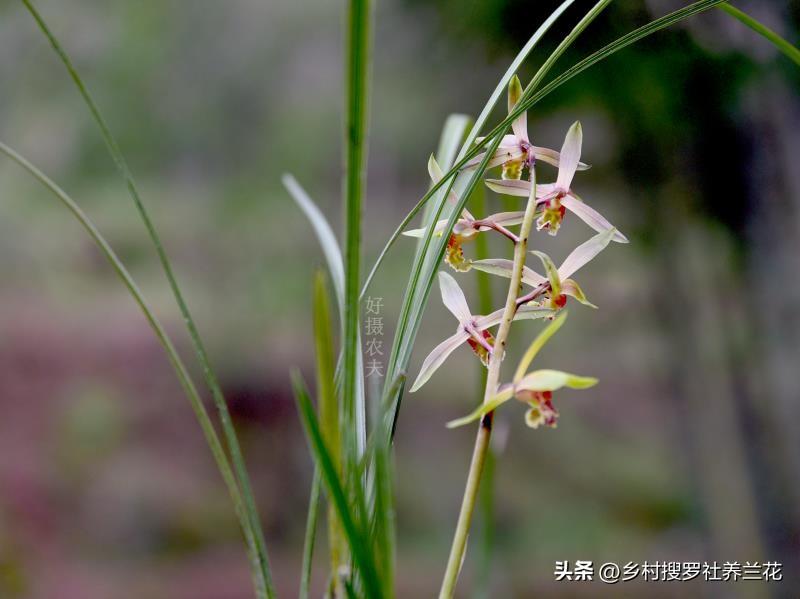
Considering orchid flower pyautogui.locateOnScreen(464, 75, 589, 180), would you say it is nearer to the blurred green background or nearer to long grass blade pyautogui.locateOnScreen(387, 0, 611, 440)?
long grass blade pyautogui.locateOnScreen(387, 0, 611, 440)

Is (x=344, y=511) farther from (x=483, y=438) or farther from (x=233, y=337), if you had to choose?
(x=233, y=337)

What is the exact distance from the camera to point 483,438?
18cm

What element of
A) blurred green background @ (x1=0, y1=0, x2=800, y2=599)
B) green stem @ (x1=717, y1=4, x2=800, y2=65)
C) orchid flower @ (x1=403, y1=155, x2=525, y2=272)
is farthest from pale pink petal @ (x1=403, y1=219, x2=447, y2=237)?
blurred green background @ (x1=0, y1=0, x2=800, y2=599)

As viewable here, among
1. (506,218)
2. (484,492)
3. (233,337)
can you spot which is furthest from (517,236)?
(233,337)

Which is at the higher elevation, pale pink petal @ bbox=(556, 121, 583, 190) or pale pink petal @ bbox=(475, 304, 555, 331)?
pale pink petal @ bbox=(556, 121, 583, 190)

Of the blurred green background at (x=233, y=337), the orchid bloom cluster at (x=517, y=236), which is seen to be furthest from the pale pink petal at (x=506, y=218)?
the blurred green background at (x=233, y=337)

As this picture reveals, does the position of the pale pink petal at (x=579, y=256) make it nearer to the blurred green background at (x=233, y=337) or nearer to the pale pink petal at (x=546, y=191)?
the pale pink petal at (x=546, y=191)

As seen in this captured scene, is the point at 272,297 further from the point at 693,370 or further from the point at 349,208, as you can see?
the point at 349,208

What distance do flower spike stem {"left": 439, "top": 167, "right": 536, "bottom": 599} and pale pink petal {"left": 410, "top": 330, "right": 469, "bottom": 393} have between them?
0.02 m

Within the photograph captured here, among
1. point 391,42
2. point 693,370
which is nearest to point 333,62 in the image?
point 391,42

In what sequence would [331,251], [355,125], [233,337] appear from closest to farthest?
[355,125] → [331,251] → [233,337]

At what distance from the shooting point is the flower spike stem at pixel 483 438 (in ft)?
0.59

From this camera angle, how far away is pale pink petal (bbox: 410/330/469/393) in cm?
22

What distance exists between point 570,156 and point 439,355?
3.1 inches
